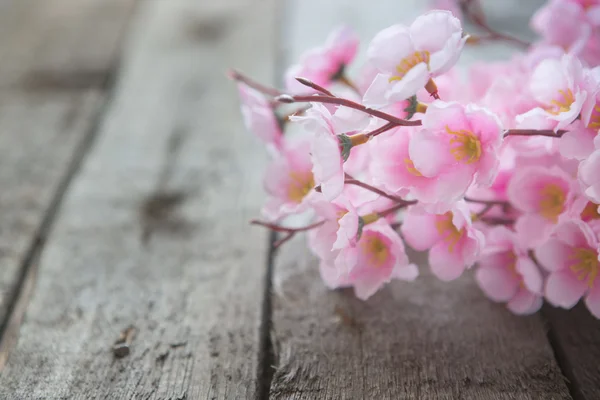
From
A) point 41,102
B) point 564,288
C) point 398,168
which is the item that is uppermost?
point 398,168

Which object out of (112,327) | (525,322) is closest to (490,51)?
(525,322)

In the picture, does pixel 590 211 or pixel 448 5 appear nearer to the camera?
pixel 590 211

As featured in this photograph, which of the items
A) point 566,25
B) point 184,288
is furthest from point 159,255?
point 566,25

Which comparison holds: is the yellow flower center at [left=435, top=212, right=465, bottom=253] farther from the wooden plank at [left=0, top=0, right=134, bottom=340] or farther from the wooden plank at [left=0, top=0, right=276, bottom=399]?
the wooden plank at [left=0, top=0, right=134, bottom=340]

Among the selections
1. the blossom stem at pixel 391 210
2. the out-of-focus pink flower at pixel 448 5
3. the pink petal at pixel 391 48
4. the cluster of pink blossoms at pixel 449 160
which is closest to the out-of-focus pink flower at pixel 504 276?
the cluster of pink blossoms at pixel 449 160

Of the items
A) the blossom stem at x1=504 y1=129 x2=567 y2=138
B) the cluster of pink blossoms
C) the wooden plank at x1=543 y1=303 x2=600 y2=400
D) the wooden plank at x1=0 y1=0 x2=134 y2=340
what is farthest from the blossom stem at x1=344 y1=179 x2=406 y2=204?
the wooden plank at x1=0 y1=0 x2=134 y2=340

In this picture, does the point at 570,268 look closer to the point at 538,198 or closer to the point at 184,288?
the point at 538,198

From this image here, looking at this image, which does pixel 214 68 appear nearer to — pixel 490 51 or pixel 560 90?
pixel 490 51

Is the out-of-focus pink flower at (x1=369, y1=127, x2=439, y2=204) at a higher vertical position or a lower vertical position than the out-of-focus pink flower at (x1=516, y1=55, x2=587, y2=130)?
lower
